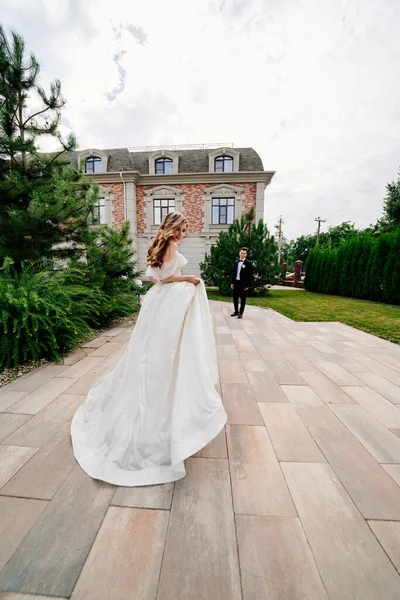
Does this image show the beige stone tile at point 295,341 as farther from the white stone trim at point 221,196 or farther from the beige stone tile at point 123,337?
the white stone trim at point 221,196

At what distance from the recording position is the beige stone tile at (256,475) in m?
1.57

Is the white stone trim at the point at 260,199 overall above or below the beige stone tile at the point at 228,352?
above

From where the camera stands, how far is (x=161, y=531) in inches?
55.6

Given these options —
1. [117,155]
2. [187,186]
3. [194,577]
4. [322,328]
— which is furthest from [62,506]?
[117,155]

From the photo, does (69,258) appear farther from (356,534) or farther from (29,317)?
(356,534)

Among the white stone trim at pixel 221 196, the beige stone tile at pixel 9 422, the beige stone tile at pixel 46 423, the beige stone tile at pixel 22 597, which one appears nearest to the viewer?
the beige stone tile at pixel 22 597

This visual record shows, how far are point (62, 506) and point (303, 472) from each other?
1666mm

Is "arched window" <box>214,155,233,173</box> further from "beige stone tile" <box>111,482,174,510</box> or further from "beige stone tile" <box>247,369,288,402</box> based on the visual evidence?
"beige stone tile" <box>111,482,174,510</box>

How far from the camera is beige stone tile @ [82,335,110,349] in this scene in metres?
4.85

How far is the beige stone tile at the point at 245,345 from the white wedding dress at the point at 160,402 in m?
2.57

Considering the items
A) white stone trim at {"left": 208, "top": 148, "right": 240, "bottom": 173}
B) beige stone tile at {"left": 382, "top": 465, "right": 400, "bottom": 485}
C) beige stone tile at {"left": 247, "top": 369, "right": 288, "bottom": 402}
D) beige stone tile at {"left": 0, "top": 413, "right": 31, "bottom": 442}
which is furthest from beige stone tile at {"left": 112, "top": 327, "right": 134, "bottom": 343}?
white stone trim at {"left": 208, "top": 148, "right": 240, "bottom": 173}

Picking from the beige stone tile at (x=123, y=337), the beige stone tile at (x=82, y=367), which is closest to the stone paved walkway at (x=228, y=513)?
the beige stone tile at (x=82, y=367)

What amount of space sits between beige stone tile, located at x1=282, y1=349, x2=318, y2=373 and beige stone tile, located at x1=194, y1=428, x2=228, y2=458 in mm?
2011

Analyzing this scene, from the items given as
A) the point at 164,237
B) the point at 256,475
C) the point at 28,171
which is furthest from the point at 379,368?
the point at 28,171
